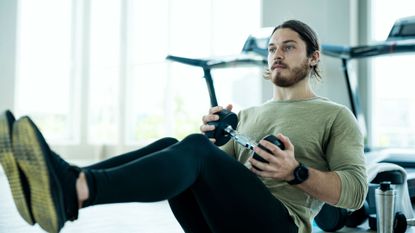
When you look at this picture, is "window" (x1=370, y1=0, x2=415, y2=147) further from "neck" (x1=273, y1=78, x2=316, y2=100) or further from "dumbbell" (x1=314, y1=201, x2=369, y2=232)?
"neck" (x1=273, y1=78, x2=316, y2=100)

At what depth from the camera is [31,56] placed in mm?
5160

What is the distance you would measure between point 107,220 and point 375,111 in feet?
7.86

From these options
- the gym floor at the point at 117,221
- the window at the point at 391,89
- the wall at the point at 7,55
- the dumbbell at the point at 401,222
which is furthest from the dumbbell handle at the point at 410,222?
the wall at the point at 7,55

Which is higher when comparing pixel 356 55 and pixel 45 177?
pixel 356 55

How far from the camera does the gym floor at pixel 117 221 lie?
2.14 meters

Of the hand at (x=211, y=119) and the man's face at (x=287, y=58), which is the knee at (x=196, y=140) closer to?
the hand at (x=211, y=119)

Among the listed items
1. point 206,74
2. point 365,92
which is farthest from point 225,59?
point 365,92

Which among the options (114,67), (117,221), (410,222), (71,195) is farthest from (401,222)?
(114,67)

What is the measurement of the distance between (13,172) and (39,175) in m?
0.09

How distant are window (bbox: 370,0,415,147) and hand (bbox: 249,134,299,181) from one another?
277cm

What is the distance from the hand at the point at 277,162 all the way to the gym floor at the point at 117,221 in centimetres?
110

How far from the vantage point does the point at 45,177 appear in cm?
88

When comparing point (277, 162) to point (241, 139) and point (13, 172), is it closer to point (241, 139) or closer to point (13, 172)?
point (241, 139)

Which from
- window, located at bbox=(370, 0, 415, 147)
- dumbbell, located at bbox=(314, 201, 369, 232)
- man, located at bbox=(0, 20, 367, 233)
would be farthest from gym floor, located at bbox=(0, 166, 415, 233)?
window, located at bbox=(370, 0, 415, 147)
